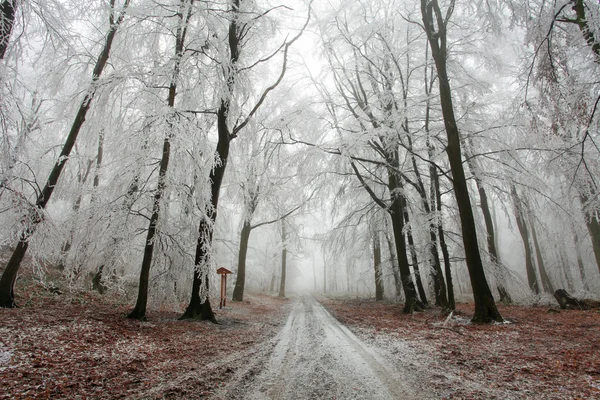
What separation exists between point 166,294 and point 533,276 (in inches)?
663

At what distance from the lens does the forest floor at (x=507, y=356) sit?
2.81 meters

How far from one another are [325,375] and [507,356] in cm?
270

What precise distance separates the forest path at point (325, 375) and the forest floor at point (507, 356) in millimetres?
361

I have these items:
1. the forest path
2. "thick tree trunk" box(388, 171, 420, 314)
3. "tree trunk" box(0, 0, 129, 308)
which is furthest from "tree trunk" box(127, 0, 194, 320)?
"thick tree trunk" box(388, 171, 420, 314)

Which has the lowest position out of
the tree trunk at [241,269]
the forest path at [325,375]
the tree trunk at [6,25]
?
the forest path at [325,375]

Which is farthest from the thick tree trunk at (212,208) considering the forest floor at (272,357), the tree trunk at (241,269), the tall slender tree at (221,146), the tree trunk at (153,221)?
the tree trunk at (241,269)

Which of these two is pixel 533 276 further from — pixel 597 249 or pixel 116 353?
pixel 116 353

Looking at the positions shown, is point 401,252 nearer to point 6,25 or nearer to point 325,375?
point 325,375

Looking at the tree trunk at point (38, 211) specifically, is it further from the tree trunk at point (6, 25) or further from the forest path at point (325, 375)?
the forest path at point (325, 375)

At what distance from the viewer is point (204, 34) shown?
821 cm

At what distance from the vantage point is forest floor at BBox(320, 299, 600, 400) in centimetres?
281

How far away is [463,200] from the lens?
23.8 ft

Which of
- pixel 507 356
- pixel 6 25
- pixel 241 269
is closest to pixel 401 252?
pixel 507 356

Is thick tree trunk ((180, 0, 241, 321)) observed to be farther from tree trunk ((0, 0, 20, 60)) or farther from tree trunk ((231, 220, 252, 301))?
tree trunk ((231, 220, 252, 301))
